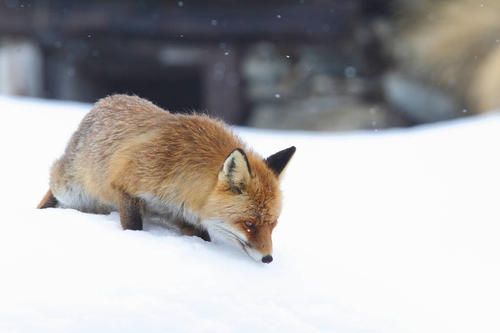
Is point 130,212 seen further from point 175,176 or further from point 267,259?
point 267,259

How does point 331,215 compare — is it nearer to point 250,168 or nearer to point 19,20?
point 250,168

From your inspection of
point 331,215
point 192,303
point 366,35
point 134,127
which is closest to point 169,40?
point 366,35

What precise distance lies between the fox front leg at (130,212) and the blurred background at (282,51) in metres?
7.91

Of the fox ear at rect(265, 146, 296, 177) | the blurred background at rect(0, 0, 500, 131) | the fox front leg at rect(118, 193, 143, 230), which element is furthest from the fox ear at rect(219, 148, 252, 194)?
the blurred background at rect(0, 0, 500, 131)

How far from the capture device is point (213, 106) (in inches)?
453

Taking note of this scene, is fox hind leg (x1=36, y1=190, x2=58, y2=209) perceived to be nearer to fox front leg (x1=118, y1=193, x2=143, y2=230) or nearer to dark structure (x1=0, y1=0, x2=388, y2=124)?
fox front leg (x1=118, y1=193, x2=143, y2=230)

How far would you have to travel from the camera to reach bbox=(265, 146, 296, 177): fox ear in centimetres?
349

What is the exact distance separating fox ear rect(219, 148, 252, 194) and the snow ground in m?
0.31

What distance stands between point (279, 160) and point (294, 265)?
478mm

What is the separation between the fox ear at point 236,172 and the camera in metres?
3.17

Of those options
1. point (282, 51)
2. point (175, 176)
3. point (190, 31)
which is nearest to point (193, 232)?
point (175, 176)

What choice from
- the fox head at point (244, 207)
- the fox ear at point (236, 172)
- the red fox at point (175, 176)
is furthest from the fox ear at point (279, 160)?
the fox ear at point (236, 172)

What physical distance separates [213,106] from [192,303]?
28.5 feet

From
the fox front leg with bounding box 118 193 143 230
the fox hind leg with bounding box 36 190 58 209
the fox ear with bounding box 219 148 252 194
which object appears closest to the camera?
the fox ear with bounding box 219 148 252 194
